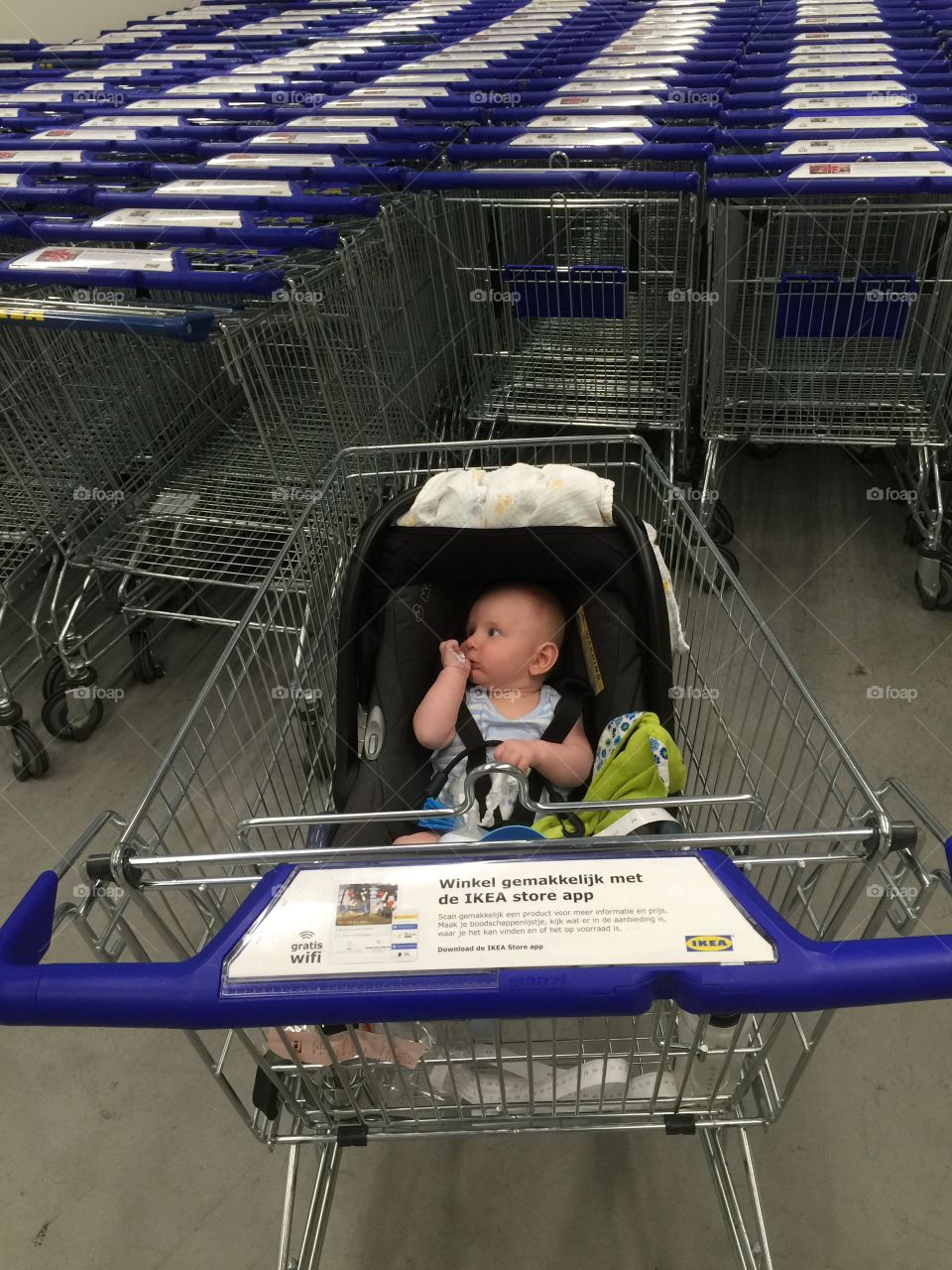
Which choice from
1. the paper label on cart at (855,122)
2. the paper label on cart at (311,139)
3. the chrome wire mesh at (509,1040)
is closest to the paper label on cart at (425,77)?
the paper label on cart at (311,139)

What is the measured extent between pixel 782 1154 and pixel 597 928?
100cm

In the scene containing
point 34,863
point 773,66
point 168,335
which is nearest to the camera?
point 168,335

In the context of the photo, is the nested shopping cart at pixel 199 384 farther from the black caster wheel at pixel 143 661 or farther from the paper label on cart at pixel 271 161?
the paper label on cart at pixel 271 161

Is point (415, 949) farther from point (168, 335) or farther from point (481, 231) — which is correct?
point (481, 231)

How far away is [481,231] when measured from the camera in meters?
2.65

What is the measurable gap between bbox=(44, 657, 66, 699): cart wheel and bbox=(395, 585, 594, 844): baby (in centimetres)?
136

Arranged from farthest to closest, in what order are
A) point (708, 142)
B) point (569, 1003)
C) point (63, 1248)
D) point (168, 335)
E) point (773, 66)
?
point (773, 66) → point (708, 142) → point (168, 335) → point (63, 1248) → point (569, 1003)

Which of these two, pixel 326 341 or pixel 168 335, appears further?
pixel 326 341

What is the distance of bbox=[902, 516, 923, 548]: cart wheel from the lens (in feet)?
8.77

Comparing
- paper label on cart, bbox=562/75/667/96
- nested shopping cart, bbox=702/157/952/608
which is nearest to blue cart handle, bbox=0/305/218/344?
nested shopping cart, bbox=702/157/952/608

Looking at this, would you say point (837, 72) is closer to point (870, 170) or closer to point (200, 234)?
point (870, 170)

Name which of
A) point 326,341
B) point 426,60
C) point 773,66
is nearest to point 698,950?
point 326,341

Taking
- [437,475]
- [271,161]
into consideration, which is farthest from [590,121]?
[437,475]

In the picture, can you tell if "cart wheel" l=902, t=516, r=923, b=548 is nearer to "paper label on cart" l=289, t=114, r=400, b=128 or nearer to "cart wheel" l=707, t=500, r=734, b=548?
"cart wheel" l=707, t=500, r=734, b=548
